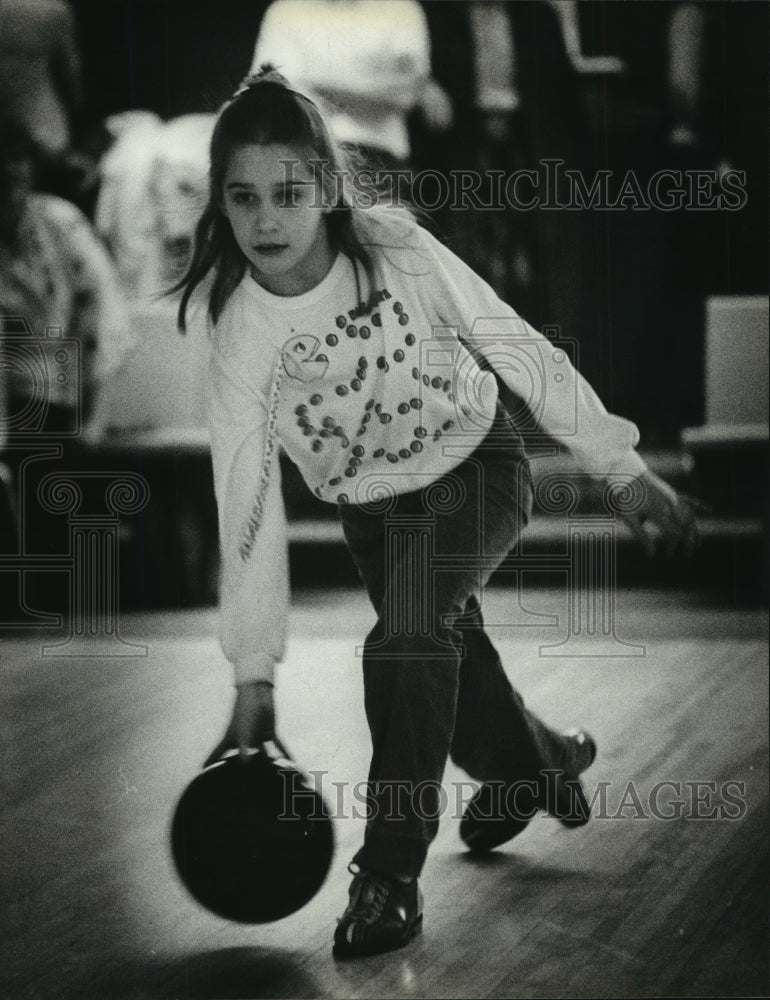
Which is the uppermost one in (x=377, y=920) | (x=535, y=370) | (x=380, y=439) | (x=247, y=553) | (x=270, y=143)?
(x=270, y=143)

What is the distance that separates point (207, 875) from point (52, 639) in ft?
1.84

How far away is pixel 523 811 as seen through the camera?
255 cm

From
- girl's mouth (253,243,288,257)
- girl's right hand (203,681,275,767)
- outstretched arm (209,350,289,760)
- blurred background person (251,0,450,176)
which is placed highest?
blurred background person (251,0,450,176)

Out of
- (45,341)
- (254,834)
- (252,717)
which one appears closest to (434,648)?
(252,717)

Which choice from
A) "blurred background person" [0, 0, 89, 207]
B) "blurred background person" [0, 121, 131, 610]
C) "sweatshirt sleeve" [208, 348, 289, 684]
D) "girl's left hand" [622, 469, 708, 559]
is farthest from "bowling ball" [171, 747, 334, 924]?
"blurred background person" [0, 0, 89, 207]

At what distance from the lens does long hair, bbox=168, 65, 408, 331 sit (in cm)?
240

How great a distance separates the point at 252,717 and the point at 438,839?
17.5 inches

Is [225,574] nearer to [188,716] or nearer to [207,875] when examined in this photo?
[188,716]

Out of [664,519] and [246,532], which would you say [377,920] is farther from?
[664,519]

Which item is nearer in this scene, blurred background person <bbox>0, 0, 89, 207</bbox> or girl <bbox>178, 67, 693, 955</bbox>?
girl <bbox>178, 67, 693, 955</bbox>

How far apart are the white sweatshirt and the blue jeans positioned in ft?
0.21

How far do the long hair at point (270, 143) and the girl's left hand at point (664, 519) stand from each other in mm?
668

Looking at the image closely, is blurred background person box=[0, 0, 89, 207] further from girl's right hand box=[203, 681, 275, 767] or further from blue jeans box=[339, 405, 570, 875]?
girl's right hand box=[203, 681, 275, 767]

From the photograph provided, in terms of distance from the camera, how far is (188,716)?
250 cm
